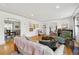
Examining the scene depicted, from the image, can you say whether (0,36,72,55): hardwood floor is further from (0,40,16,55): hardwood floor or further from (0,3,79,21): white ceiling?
(0,3,79,21): white ceiling

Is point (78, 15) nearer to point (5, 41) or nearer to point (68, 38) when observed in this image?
point (68, 38)

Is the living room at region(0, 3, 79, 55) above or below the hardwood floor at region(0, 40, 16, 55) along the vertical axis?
above

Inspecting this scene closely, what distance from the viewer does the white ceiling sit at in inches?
97.9

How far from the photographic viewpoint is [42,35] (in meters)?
2.62

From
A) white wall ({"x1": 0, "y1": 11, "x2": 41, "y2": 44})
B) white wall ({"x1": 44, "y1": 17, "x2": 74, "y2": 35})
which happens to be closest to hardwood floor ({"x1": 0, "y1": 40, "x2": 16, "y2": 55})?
white wall ({"x1": 0, "y1": 11, "x2": 41, "y2": 44})

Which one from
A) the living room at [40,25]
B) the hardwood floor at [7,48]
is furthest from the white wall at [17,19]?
the hardwood floor at [7,48]

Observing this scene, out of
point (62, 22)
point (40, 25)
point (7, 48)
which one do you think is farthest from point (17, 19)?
point (62, 22)

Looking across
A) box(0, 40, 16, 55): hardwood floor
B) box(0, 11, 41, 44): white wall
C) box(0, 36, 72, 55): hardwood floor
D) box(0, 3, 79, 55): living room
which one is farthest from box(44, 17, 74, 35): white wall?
box(0, 40, 16, 55): hardwood floor

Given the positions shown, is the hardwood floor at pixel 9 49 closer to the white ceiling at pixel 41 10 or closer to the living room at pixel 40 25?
the living room at pixel 40 25

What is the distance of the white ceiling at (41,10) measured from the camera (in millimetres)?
2486

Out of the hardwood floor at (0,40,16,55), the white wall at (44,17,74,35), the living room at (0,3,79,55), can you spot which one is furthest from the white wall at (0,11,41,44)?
the white wall at (44,17,74,35)

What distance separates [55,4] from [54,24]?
1.35 ft

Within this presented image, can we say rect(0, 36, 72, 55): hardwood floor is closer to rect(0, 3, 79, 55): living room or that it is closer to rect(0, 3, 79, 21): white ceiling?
rect(0, 3, 79, 55): living room

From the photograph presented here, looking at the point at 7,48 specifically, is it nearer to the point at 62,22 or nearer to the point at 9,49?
the point at 9,49
